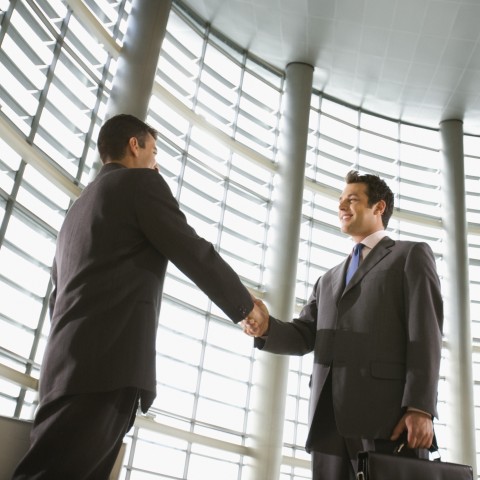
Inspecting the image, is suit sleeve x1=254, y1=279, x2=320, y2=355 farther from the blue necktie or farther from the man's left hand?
the man's left hand

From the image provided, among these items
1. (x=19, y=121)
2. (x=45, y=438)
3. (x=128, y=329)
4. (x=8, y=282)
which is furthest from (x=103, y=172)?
(x=19, y=121)

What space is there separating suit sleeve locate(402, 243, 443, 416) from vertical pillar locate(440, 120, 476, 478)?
12.8m

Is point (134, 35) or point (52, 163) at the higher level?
point (134, 35)

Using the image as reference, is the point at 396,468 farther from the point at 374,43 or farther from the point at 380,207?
the point at 374,43

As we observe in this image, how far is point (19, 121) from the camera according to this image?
351 inches

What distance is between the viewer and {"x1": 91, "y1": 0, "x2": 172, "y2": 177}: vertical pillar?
33.2ft

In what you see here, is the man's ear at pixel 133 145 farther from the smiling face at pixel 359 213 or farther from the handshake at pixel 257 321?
the smiling face at pixel 359 213

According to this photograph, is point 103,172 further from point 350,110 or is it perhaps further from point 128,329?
point 350,110

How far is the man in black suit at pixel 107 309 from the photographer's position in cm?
224

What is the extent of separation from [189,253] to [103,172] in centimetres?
66

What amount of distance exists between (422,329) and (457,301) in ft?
44.6

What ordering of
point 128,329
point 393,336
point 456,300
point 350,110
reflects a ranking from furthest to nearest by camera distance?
point 350,110
point 456,300
point 393,336
point 128,329

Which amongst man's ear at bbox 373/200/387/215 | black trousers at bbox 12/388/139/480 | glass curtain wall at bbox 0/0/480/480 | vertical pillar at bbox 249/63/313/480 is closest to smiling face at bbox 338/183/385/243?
man's ear at bbox 373/200/387/215

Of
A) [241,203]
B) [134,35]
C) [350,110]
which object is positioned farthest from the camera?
[350,110]
